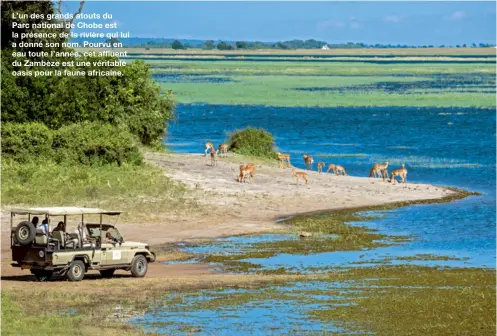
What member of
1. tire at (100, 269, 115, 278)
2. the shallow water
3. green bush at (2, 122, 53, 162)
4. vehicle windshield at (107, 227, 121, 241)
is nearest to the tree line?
green bush at (2, 122, 53, 162)

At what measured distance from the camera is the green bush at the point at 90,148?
44812mm

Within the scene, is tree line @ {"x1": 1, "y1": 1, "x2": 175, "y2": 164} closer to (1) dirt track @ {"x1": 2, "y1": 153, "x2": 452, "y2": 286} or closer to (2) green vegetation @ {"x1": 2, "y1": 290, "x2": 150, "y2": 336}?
(1) dirt track @ {"x1": 2, "y1": 153, "x2": 452, "y2": 286}

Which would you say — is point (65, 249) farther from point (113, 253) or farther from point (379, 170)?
point (379, 170)

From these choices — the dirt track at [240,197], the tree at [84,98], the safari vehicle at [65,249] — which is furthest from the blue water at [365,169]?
the tree at [84,98]

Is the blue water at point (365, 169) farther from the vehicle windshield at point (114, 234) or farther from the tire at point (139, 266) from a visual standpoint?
the vehicle windshield at point (114, 234)

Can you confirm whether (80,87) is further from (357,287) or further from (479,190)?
(357,287)

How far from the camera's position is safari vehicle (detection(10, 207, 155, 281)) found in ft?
84.0

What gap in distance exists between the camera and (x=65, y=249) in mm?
25750

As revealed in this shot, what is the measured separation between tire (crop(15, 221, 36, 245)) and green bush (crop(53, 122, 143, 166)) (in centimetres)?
1882

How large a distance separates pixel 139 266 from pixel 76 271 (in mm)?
1868

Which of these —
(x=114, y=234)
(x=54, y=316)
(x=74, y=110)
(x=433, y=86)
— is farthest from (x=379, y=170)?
(x=433, y=86)

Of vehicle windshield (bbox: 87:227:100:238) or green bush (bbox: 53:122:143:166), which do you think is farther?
green bush (bbox: 53:122:143:166)

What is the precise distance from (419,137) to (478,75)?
99.1 metres

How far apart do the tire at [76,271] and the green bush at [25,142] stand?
62.0 ft
